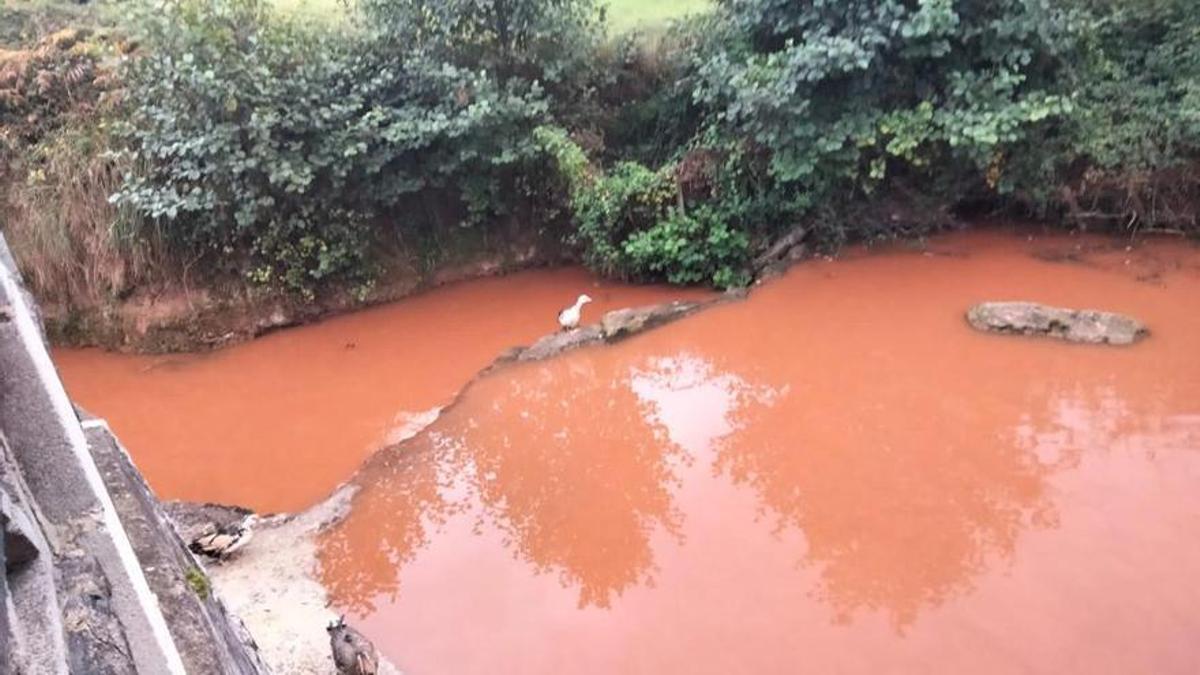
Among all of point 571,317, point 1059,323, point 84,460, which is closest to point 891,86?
point 1059,323

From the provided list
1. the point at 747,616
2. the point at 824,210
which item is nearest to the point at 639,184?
the point at 824,210

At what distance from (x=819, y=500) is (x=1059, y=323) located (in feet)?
7.76

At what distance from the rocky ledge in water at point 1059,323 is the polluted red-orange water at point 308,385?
231 centimetres

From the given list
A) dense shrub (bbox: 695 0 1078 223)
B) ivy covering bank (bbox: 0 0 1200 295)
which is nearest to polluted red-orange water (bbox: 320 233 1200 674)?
ivy covering bank (bbox: 0 0 1200 295)

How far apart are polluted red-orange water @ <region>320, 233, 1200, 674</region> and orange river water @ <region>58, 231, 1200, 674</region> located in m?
0.01

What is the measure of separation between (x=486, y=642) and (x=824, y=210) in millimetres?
4900

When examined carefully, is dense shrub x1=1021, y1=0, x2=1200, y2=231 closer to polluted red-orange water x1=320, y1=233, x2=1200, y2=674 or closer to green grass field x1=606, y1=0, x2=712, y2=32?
polluted red-orange water x1=320, y1=233, x2=1200, y2=674

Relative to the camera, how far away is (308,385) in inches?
271

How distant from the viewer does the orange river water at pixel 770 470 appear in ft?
13.1

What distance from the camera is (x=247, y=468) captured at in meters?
5.91

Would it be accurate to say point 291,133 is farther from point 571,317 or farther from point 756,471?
point 756,471

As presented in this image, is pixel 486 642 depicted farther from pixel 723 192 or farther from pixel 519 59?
pixel 519 59

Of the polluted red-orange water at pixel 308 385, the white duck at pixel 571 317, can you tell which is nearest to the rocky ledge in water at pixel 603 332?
the white duck at pixel 571 317

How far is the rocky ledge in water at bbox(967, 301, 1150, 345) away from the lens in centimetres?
587
